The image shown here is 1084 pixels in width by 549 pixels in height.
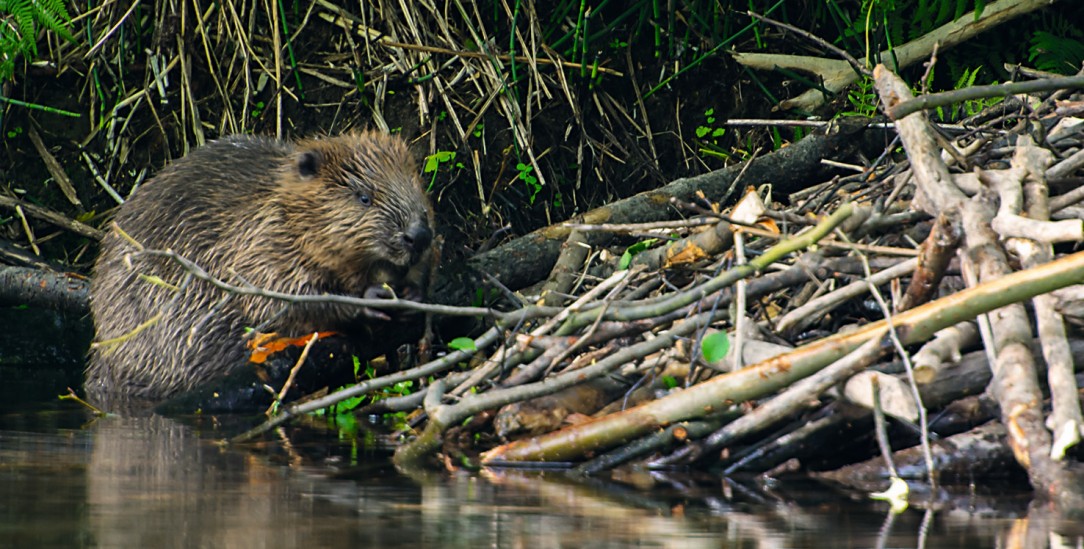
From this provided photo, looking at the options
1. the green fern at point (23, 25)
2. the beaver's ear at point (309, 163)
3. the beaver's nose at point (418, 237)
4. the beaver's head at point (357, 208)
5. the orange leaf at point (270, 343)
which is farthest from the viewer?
the green fern at point (23, 25)

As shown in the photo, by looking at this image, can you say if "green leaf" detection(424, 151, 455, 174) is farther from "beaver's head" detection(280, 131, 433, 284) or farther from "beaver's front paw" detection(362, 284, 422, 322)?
"beaver's front paw" detection(362, 284, 422, 322)

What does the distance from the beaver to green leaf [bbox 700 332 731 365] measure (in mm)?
2045

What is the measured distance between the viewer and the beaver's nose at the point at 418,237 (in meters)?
4.33

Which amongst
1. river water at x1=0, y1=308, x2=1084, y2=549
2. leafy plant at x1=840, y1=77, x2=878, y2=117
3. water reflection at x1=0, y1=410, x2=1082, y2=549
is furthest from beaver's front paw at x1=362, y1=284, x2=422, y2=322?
leafy plant at x1=840, y1=77, x2=878, y2=117

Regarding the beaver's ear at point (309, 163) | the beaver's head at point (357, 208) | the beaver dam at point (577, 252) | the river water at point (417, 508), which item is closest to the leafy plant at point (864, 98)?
the beaver dam at point (577, 252)

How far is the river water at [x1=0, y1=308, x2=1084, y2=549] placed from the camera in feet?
6.00

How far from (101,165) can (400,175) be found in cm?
198

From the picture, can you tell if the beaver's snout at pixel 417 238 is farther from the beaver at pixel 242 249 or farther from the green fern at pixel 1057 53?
the green fern at pixel 1057 53

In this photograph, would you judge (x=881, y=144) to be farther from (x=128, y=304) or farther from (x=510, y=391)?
(x=128, y=304)

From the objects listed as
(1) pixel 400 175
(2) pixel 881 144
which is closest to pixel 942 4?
(2) pixel 881 144

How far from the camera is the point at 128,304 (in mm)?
4645

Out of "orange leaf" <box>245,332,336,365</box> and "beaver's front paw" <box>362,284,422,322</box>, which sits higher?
"beaver's front paw" <box>362,284,422,322</box>

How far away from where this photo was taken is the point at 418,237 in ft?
14.2

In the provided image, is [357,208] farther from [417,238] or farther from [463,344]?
[463,344]
